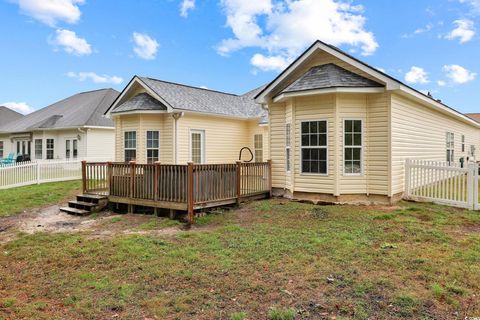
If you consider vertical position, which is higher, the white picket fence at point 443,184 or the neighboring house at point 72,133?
the neighboring house at point 72,133

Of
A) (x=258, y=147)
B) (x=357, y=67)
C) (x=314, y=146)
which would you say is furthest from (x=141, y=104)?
(x=357, y=67)

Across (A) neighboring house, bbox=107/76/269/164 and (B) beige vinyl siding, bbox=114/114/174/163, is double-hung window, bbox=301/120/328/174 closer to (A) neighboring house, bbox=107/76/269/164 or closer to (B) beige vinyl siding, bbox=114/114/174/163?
(A) neighboring house, bbox=107/76/269/164

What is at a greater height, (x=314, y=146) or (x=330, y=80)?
(x=330, y=80)

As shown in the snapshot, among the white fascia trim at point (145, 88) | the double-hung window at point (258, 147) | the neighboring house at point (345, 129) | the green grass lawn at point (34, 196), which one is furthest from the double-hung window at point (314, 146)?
the green grass lawn at point (34, 196)

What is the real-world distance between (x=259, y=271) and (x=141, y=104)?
1152 centimetres

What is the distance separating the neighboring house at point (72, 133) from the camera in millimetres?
22297

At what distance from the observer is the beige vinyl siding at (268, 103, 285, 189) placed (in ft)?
39.1

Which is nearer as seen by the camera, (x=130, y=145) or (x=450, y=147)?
(x=130, y=145)

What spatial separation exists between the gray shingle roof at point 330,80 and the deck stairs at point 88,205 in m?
6.97

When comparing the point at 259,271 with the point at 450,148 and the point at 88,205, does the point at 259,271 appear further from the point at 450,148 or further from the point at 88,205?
the point at 450,148

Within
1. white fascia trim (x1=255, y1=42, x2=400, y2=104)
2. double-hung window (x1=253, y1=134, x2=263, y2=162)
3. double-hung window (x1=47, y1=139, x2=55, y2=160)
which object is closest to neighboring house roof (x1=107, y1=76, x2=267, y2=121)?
double-hung window (x1=253, y1=134, x2=263, y2=162)

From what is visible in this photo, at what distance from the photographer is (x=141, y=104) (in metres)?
14.9

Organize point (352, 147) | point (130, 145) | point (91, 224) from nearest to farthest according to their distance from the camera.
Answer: point (91, 224) → point (352, 147) → point (130, 145)

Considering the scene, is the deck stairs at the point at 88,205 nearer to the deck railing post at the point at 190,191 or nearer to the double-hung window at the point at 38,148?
the deck railing post at the point at 190,191
